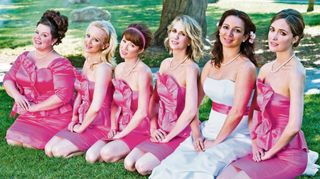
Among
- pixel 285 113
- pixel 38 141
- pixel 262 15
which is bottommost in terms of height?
pixel 262 15

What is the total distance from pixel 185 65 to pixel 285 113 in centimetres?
99

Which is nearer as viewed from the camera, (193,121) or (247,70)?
(247,70)

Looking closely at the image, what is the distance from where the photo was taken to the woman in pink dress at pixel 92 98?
5285 mm

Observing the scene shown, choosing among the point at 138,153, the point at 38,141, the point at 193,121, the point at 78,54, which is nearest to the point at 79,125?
the point at 38,141

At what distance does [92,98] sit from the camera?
5414 mm

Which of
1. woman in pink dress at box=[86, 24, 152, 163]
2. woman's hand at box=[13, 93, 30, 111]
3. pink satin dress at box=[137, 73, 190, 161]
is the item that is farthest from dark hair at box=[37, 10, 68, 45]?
pink satin dress at box=[137, 73, 190, 161]

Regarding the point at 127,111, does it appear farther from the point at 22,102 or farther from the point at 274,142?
the point at 274,142

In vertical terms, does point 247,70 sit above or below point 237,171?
above

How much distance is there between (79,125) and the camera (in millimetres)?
5480

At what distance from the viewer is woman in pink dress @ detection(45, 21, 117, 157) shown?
529cm

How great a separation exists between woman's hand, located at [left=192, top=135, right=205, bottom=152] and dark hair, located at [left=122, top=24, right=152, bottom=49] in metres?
0.94

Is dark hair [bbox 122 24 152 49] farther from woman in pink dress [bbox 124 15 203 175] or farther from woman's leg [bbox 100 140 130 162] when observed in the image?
woman's leg [bbox 100 140 130 162]

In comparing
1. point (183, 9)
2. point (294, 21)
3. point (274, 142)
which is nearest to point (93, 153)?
point (274, 142)

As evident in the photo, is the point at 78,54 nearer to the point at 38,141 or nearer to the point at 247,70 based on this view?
the point at 38,141
